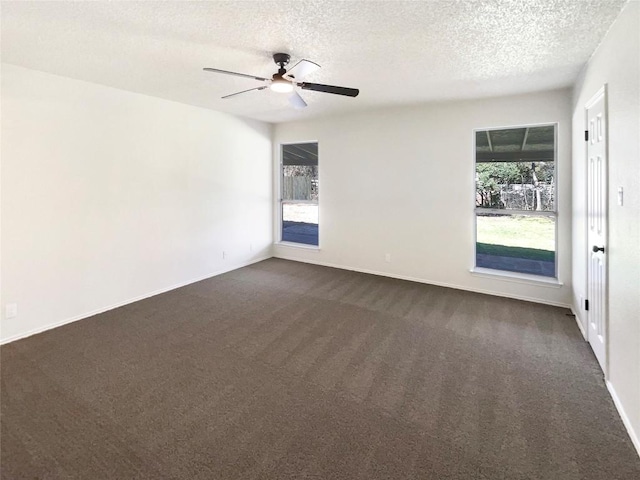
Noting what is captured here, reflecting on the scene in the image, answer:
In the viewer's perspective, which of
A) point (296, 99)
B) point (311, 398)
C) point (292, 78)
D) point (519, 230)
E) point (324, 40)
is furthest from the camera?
point (519, 230)

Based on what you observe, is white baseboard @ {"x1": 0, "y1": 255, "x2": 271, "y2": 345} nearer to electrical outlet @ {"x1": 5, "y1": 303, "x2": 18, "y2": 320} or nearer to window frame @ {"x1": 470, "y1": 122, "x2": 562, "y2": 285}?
electrical outlet @ {"x1": 5, "y1": 303, "x2": 18, "y2": 320}

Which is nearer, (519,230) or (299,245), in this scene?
(519,230)

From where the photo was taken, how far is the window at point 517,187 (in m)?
4.16

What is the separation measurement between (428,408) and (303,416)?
804 mm

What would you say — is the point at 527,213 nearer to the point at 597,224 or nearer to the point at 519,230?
the point at 519,230

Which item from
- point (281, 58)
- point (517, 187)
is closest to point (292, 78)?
point (281, 58)

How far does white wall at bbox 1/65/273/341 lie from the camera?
10.5 ft

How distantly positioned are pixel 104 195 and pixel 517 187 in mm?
5012

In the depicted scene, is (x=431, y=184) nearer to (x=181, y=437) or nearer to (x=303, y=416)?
(x=303, y=416)

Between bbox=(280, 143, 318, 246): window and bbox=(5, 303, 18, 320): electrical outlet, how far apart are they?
13.7 feet

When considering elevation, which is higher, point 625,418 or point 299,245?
point 299,245

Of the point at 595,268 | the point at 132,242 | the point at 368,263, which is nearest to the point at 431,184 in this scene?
the point at 368,263

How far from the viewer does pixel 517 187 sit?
14.2 ft

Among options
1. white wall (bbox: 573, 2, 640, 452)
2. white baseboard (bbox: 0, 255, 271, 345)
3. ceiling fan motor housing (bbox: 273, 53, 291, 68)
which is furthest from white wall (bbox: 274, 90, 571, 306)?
ceiling fan motor housing (bbox: 273, 53, 291, 68)
